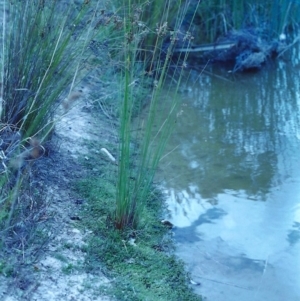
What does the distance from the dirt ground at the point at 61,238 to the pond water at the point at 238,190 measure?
548 mm

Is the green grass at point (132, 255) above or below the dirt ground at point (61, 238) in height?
below

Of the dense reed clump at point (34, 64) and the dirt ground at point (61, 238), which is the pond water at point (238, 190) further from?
the dense reed clump at point (34, 64)

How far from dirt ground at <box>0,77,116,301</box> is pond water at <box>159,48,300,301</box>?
55 cm

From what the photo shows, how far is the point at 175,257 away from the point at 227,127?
1.94m

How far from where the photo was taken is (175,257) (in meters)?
3.16

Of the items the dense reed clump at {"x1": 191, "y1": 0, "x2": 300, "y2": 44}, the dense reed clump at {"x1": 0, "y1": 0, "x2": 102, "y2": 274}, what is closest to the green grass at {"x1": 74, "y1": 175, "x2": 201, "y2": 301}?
the dense reed clump at {"x1": 0, "y1": 0, "x2": 102, "y2": 274}

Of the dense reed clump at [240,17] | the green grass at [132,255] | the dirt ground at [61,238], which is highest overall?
the dense reed clump at [240,17]

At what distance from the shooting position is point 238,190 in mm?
3889

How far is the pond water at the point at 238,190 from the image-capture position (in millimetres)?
3061

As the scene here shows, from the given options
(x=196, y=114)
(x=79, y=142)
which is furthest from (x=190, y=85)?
(x=79, y=142)

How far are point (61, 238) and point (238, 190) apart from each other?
136 centimetres

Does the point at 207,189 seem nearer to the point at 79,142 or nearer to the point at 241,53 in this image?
the point at 79,142

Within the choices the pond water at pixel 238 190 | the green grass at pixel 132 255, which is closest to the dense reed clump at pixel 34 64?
the green grass at pixel 132 255

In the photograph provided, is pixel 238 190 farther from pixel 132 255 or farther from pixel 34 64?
pixel 34 64
